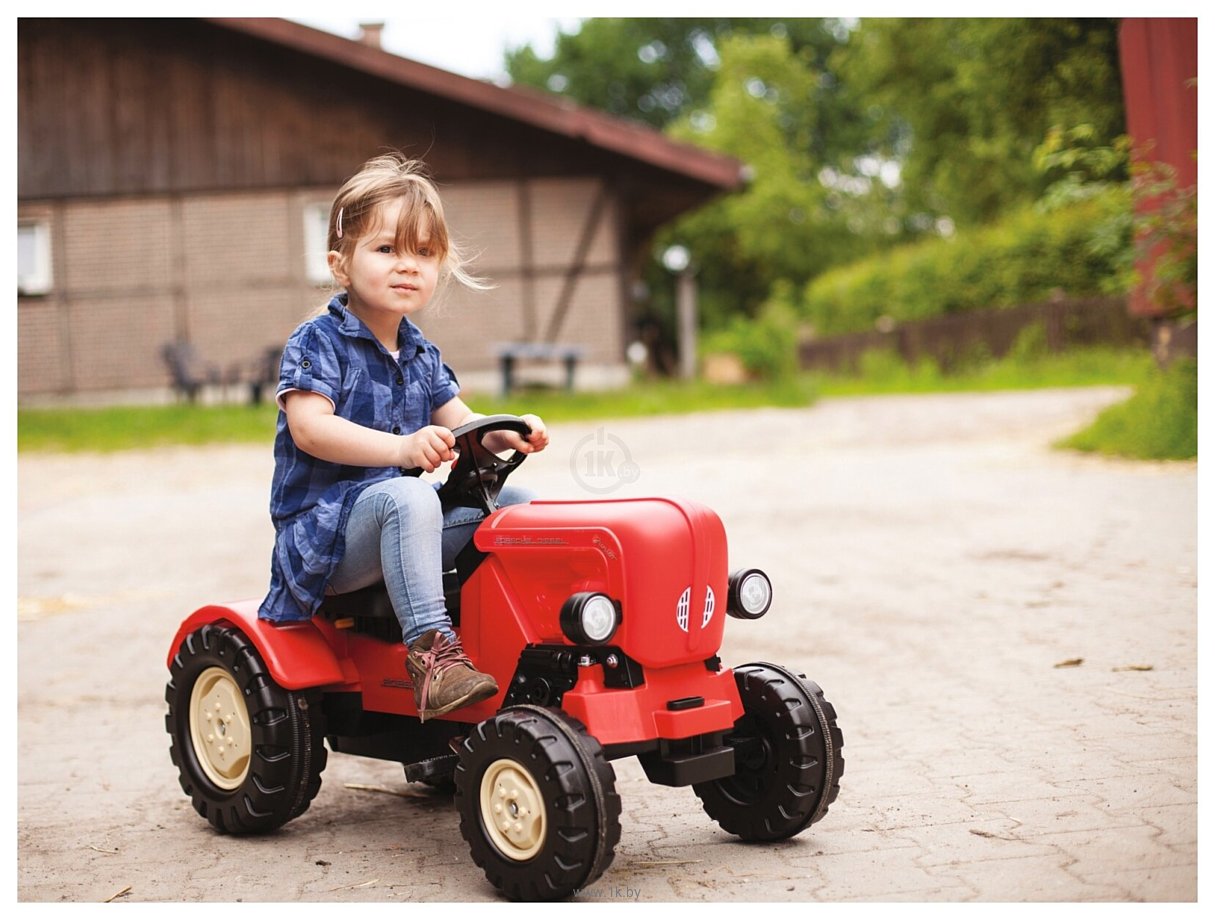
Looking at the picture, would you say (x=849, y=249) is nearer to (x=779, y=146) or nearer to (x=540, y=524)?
(x=779, y=146)

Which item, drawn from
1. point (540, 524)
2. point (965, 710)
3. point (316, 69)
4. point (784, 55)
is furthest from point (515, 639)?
point (784, 55)

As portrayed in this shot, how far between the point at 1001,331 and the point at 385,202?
A: 64.5 feet

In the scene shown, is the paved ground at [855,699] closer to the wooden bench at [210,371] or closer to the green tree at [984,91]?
the green tree at [984,91]

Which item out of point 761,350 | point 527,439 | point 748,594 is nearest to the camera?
point 748,594

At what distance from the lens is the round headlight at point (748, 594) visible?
3.16 meters

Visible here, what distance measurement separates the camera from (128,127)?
66.3ft

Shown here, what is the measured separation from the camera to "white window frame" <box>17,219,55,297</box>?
20.7m

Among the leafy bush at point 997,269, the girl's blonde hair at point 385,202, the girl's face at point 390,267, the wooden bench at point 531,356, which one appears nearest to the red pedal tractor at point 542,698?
the girl's face at point 390,267

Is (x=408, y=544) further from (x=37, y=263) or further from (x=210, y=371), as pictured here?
(x=37, y=263)

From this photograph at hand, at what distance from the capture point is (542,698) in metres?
3.06

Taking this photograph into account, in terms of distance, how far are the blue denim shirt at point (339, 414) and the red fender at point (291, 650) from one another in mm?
38

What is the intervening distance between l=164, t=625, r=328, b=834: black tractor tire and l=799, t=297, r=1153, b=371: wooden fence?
1640 cm

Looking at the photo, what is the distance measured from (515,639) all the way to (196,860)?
0.97 meters

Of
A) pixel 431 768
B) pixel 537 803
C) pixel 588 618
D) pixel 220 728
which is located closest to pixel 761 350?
pixel 220 728
